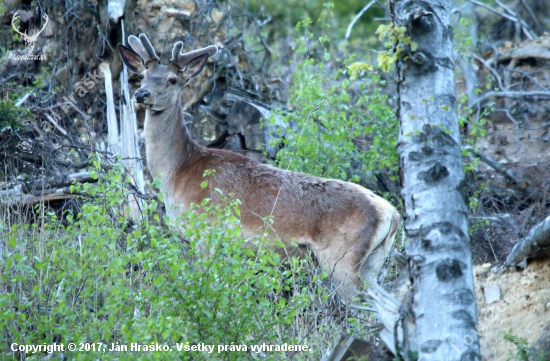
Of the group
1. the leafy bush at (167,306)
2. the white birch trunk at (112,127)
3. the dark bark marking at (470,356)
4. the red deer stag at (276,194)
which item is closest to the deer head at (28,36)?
the white birch trunk at (112,127)

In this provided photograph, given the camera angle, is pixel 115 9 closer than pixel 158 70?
No

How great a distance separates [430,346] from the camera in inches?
152

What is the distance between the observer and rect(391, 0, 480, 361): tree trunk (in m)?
3.85

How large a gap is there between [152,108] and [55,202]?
1.77 meters

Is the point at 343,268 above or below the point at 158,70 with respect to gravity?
below

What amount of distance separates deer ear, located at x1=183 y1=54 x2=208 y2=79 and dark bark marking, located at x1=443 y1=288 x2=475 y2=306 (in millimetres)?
4998

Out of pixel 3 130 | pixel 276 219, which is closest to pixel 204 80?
pixel 3 130

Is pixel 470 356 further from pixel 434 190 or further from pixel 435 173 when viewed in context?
pixel 435 173

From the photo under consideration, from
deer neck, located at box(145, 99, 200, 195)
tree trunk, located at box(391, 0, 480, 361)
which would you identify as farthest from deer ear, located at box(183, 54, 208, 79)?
tree trunk, located at box(391, 0, 480, 361)

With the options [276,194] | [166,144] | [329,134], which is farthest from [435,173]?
[166,144]

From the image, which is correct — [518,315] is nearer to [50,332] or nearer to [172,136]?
[50,332]

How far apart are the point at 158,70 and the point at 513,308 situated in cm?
494

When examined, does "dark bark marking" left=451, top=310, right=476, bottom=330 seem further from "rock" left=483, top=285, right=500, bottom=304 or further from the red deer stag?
the red deer stag

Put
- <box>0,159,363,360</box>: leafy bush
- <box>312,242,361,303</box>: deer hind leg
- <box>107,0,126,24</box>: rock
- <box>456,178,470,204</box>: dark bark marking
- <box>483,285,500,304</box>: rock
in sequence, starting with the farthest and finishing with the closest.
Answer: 1. <box>107,0,126,24</box>: rock
2. <box>312,242,361,303</box>: deer hind leg
3. <box>483,285,500,304</box>: rock
4. <box>0,159,363,360</box>: leafy bush
5. <box>456,178,470,204</box>: dark bark marking
